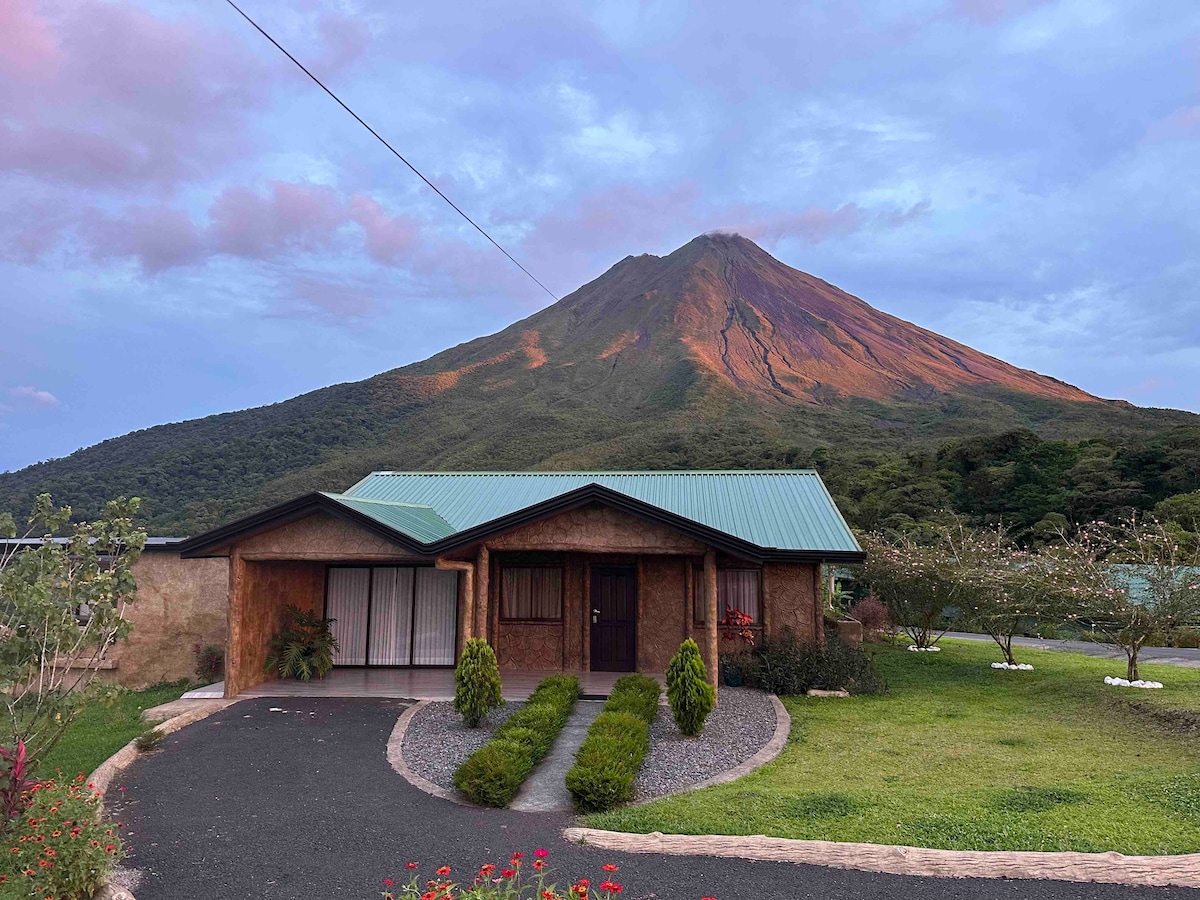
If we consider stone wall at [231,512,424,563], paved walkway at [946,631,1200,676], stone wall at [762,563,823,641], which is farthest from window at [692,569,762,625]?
paved walkway at [946,631,1200,676]

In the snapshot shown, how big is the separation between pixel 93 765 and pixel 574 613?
7.70 m

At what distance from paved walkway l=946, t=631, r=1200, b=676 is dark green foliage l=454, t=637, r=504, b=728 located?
38.3 feet

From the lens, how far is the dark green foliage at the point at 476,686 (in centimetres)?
990

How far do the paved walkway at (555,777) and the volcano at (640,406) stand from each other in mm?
38839

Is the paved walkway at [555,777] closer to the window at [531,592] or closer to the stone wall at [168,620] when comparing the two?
the window at [531,592]

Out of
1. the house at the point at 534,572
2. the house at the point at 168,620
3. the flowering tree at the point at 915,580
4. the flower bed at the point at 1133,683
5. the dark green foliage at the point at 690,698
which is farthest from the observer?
the flowering tree at the point at 915,580

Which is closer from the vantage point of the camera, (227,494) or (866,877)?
(866,877)

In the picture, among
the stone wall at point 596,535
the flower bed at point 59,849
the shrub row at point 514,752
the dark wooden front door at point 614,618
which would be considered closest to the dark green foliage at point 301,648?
the stone wall at point 596,535

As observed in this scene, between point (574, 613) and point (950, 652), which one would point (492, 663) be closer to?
point (574, 613)

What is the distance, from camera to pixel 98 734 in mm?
9969

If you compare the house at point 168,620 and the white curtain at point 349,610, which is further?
the white curtain at point 349,610

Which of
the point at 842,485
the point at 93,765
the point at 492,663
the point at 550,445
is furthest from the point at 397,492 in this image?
the point at 550,445

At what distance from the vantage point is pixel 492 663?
33.6 ft

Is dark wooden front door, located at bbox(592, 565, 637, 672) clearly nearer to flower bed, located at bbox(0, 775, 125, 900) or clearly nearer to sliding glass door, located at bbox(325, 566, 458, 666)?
sliding glass door, located at bbox(325, 566, 458, 666)
